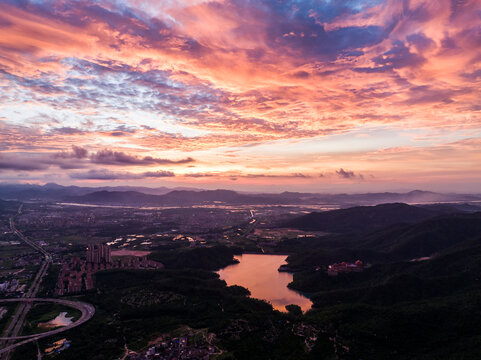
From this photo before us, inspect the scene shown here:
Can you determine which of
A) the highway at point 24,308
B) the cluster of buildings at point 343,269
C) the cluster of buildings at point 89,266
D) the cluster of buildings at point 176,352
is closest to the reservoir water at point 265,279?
the cluster of buildings at point 343,269

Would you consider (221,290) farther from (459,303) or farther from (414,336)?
(459,303)

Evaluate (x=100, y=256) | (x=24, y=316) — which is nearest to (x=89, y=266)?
(x=100, y=256)

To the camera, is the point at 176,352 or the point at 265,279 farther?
the point at 265,279

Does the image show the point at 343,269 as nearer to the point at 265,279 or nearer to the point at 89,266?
the point at 265,279

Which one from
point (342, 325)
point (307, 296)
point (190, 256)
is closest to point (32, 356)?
point (342, 325)

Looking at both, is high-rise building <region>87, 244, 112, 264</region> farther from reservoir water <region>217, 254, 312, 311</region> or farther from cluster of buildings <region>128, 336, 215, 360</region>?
cluster of buildings <region>128, 336, 215, 360</region>

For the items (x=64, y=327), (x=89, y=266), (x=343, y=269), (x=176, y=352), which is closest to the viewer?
(x=176, y=352)

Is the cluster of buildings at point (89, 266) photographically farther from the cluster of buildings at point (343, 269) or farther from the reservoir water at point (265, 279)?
the cluster of buildings at point (343, 269)
